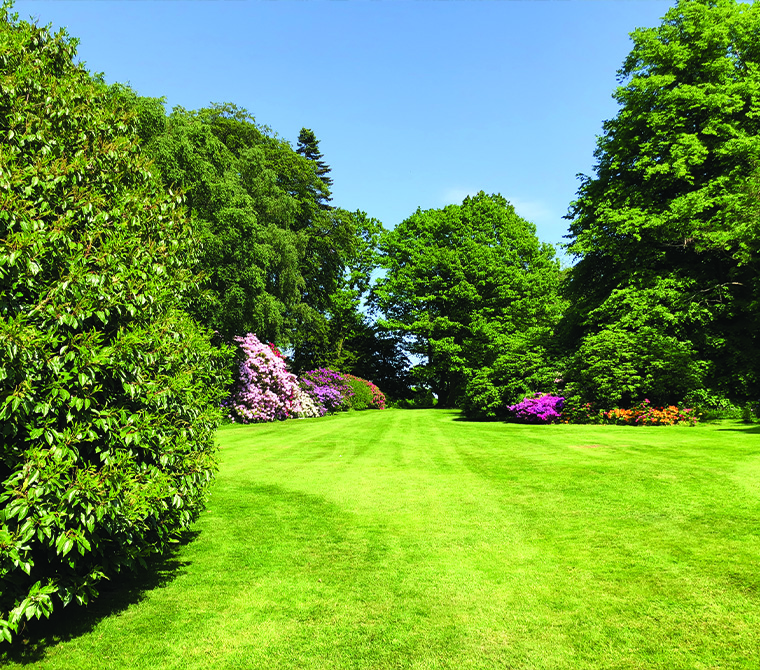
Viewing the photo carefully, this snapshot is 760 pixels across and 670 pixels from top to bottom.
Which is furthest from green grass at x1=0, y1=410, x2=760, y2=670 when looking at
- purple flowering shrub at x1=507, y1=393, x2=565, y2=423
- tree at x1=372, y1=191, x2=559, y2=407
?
tree at x1=372, y1=191, x2=559, y2=407

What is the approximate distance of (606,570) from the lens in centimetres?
Answer: 506

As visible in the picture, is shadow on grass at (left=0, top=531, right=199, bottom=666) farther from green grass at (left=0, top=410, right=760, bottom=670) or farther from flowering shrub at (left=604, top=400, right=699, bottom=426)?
flowering shrub at (left=604, top=400, right=699, bottom=426)

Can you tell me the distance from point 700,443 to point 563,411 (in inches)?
321

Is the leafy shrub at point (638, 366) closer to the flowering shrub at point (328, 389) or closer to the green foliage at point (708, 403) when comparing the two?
the green foliage at point (708, 403)

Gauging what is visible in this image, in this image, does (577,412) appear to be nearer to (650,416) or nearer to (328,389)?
(650,416)

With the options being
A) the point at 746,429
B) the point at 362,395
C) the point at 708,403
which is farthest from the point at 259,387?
the point at 746,429

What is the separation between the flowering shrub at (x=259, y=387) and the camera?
24344 millimetres

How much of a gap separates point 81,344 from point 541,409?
18.8 m

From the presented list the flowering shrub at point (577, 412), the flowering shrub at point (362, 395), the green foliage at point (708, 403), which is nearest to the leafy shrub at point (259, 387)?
the flowering shrub at point (362, 395)

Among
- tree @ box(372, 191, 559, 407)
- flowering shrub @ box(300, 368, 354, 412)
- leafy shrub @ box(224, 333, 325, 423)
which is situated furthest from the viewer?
tree @ box(372, 191, 559, 407)

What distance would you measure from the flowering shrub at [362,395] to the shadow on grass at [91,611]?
28.4m

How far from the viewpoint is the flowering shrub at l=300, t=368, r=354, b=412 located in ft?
100

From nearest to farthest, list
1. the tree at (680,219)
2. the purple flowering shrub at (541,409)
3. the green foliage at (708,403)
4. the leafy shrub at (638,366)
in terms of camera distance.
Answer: the green foliage at (708,403), the leafy shrub at (638,366), the tree at (680,219), the purple flowering shrub at (541,409)

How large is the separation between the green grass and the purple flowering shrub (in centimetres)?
1043
